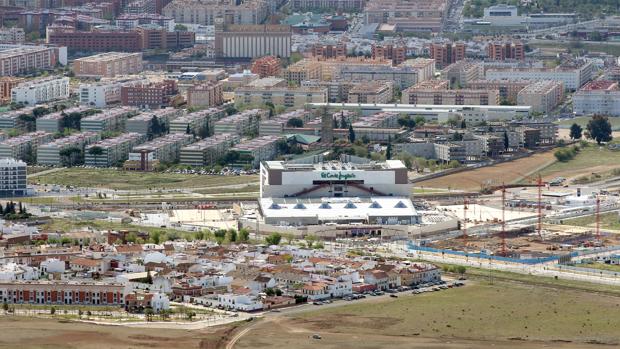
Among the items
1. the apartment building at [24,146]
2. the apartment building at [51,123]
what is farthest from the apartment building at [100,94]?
the apartment building at [24,146]

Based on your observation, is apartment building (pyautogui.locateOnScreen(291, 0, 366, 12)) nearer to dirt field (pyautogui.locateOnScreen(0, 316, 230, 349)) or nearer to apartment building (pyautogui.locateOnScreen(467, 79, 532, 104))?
apartment building (pyautogui.locateOnScreen(467, 79, 532, 104))

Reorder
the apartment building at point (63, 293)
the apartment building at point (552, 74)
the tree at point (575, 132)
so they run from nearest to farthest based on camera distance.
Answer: the apartment building at point (63, 293)
the tree at point (575, 132)
the apartment building at point (552, 74)

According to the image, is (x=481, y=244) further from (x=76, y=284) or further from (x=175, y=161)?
(x=175, y=161)

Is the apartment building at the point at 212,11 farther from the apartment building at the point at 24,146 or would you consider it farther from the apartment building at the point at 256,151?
the apartment building at the point at 256,151

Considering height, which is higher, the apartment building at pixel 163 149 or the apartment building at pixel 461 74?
the apartment building at pixel 461 74

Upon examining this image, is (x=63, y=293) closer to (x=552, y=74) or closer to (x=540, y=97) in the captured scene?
(x=540, y=97)

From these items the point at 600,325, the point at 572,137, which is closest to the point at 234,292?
the point at 600,325

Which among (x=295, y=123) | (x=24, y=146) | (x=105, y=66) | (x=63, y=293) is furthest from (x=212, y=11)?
(x=63, y=293)
